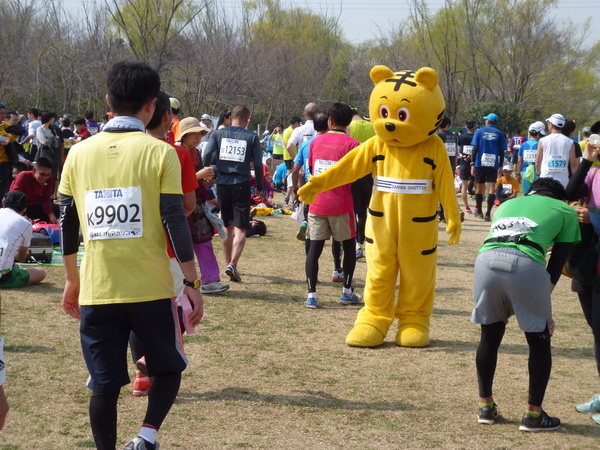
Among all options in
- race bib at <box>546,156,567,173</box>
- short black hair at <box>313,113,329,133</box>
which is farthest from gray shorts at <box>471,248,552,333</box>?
race bib at <box>546,156,567,173</box>

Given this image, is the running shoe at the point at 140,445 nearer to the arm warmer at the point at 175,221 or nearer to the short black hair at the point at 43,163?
the arm warmer at the point at 175,221

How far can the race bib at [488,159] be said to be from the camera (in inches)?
600

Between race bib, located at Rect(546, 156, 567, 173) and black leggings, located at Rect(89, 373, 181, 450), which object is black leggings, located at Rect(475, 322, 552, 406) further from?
race bib, located at Rect(546, 156, 567, 173)

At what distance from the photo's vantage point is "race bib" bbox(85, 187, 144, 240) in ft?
10.9

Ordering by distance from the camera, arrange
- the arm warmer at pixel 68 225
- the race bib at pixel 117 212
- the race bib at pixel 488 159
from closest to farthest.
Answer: the race bib at pixel 117 212 → the arm warmer at pixel 68 225 → the race bib at pixel 488 159

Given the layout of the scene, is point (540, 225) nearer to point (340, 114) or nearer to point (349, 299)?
point (340, 114)

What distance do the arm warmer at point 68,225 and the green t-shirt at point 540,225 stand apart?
2398 millimetres

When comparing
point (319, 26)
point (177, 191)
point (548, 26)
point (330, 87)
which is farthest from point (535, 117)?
point (177, 191)

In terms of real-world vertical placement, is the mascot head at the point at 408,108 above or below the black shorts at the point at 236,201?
above

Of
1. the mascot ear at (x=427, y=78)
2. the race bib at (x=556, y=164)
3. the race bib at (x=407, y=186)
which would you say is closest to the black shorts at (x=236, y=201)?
the race bib at (x=407, y=186)

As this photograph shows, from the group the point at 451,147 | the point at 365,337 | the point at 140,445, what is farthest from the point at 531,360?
the point at 451,147

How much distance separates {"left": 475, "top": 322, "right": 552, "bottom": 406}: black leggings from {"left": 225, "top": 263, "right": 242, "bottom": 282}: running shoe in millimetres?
4505

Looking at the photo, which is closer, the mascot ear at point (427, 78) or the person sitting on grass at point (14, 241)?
the mascot ear at point (427, 78)

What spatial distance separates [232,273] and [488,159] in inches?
329
